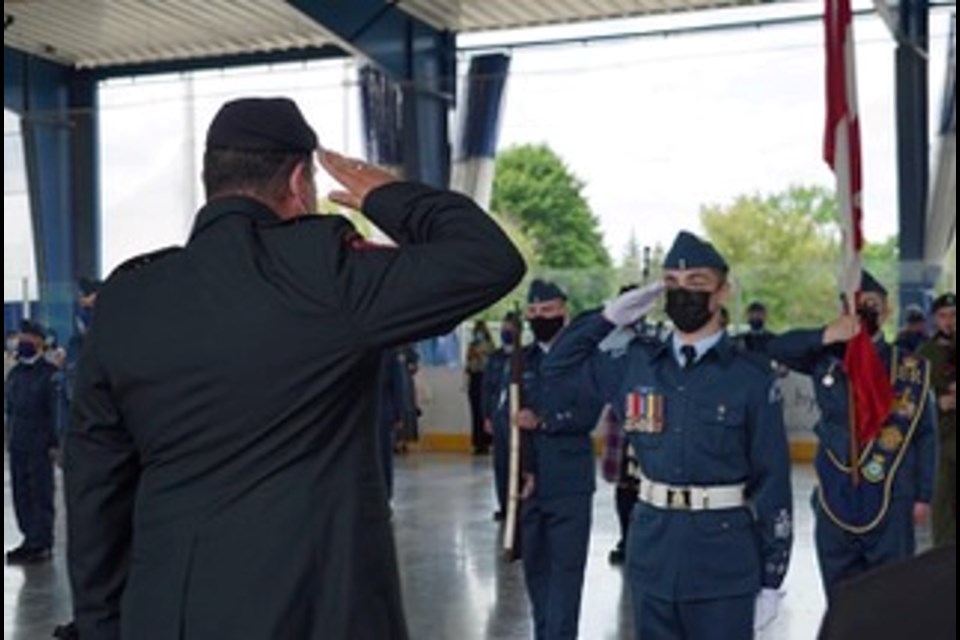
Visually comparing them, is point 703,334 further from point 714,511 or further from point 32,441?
point 32,441

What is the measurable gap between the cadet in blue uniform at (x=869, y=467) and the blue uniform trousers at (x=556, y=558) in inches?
34.9

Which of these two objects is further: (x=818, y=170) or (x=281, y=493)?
(x=818, y=170)

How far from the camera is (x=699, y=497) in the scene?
3.37 metres

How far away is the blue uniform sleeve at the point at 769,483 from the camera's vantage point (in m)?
3.33

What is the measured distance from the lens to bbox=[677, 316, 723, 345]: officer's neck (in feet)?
11.5

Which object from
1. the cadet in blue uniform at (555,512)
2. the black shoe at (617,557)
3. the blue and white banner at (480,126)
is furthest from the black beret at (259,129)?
the blue and white banner at (480,126)

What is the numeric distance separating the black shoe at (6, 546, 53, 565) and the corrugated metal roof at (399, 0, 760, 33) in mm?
9095

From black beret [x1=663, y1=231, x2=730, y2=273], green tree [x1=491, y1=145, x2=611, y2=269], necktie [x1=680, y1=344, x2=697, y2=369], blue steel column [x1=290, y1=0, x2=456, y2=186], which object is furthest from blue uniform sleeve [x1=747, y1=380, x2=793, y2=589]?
green tree [x1=491, y1=145, x2=611, y2=269]

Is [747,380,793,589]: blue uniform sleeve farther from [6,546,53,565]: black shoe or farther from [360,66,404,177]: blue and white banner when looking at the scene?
[360,66,404,177]: blue and white banner

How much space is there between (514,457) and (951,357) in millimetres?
2913

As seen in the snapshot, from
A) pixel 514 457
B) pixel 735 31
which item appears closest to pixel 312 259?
pixel 514 457

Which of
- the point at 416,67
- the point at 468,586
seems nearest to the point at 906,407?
the point at 468,586

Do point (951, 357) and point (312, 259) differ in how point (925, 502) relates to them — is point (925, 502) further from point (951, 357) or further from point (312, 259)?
point (312, 259)

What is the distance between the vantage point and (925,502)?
4914 millimetres
